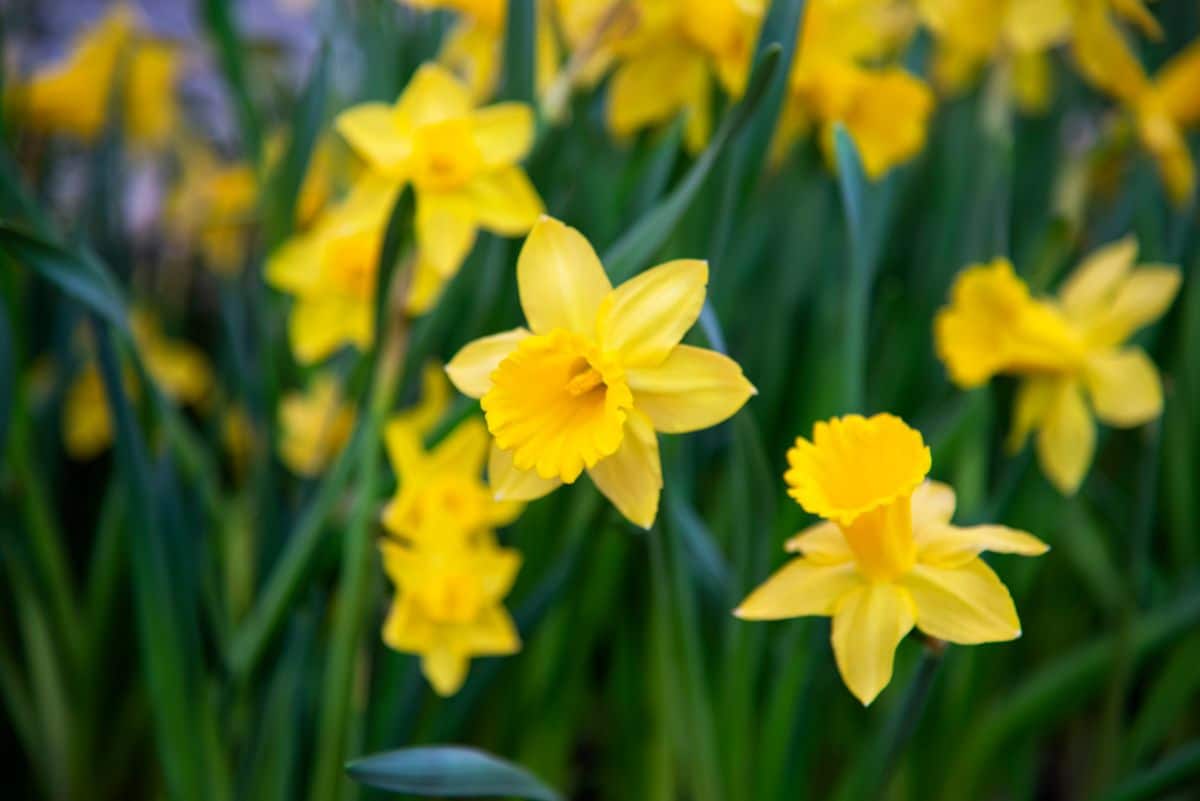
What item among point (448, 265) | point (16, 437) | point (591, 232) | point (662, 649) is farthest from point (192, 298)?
point (662, 649)

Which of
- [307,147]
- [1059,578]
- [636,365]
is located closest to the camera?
[636,365]

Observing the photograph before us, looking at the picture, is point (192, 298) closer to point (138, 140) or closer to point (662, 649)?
point (138, 140)

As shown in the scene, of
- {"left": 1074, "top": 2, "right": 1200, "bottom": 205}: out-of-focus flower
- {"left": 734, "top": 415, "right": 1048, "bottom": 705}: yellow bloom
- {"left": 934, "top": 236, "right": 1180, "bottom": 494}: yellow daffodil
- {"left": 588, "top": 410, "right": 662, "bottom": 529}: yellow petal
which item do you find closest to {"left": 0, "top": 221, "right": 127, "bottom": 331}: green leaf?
{"left": 588, "top": 410, "right": 662, "bottom": 529}: yellow petal

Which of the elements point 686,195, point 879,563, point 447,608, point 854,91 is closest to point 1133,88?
point 854,91

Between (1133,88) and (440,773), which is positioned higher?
(1133,88)

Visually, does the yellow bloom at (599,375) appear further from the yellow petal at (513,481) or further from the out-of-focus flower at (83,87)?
the out-of-focus flower at (83,87)

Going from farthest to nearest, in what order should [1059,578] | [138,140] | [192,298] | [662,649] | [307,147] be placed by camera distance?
[192,298] → [138,140] → [1059,578] → [307,147] → [662,649]

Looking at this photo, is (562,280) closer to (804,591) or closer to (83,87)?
(804,591)
